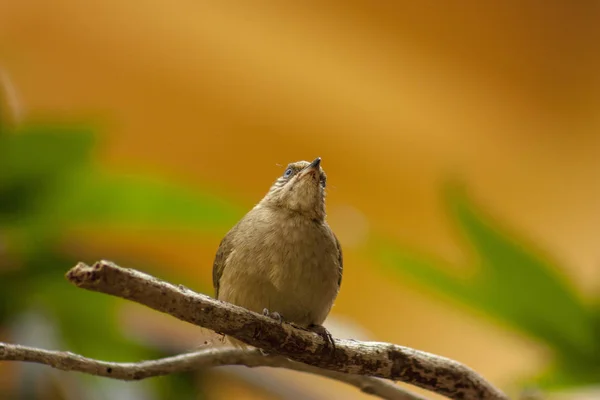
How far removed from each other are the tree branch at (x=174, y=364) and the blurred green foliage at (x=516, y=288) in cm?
100

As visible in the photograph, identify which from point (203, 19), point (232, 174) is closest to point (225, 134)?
point (232, 174)

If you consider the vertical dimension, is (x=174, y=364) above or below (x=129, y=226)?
below

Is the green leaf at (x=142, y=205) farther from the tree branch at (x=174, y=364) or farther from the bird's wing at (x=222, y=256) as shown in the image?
the tree branch at (x=174, y=364)

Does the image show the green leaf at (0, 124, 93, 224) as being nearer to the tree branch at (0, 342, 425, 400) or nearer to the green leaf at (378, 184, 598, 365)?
the green leaf at (378, 184, 598, 365)

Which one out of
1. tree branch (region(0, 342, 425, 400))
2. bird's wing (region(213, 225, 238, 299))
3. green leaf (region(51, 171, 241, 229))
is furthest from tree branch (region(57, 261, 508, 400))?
green leaf (region(51, 171, 241, 229))

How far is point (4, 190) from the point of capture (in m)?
2.63

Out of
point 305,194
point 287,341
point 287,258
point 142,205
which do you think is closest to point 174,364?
point 287,341

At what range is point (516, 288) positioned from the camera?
2.48m

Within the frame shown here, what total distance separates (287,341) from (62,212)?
5.42 ft

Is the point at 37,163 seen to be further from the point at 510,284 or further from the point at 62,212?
the point at 510,284

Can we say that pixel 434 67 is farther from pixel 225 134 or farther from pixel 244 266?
pixel 244 266

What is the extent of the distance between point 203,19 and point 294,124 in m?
0.84

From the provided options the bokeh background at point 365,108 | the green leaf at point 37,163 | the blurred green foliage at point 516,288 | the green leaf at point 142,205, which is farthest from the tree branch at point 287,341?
the bokeh background at point 365,108

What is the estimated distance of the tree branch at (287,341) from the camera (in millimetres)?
958
